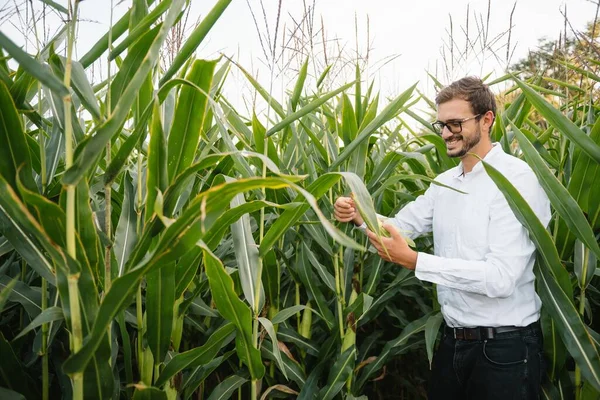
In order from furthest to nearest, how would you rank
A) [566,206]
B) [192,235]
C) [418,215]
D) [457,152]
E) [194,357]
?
[418,215] < [457,152] < [566,206] < [194,357] < [192,235]

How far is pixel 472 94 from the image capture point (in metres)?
1.78

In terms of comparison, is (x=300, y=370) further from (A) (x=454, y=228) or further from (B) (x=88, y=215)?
(B) (x=88, y=215)

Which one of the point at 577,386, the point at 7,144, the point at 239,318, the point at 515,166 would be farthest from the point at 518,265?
the point at 7,144

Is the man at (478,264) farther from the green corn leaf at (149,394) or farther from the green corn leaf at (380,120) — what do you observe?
the green corn leaf at (149,394)

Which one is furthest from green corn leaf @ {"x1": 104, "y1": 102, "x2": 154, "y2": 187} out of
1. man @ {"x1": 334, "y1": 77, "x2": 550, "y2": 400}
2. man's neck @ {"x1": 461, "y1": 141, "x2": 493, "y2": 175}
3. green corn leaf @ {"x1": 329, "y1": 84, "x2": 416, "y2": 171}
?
man's neck @ {"x1": 461, "y1": 141, "x2": 493, "y2": 175}

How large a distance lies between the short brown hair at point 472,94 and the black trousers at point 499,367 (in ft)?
2.57

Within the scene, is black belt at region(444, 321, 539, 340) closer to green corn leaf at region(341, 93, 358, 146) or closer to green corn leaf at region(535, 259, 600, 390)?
green corn leaf at region(535, 259, 600, 390)

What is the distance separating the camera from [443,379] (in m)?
1.82

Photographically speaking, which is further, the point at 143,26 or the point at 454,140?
the point at 454,140

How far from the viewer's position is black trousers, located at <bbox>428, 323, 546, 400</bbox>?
1.63 metres

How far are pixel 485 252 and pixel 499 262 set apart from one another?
0.43ft

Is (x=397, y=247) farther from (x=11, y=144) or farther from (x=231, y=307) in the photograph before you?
(x=11, y=144)

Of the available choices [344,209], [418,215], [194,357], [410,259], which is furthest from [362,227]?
[194,357]

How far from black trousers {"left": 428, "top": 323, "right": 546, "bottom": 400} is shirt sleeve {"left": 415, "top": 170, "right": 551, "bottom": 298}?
0.20 metres
